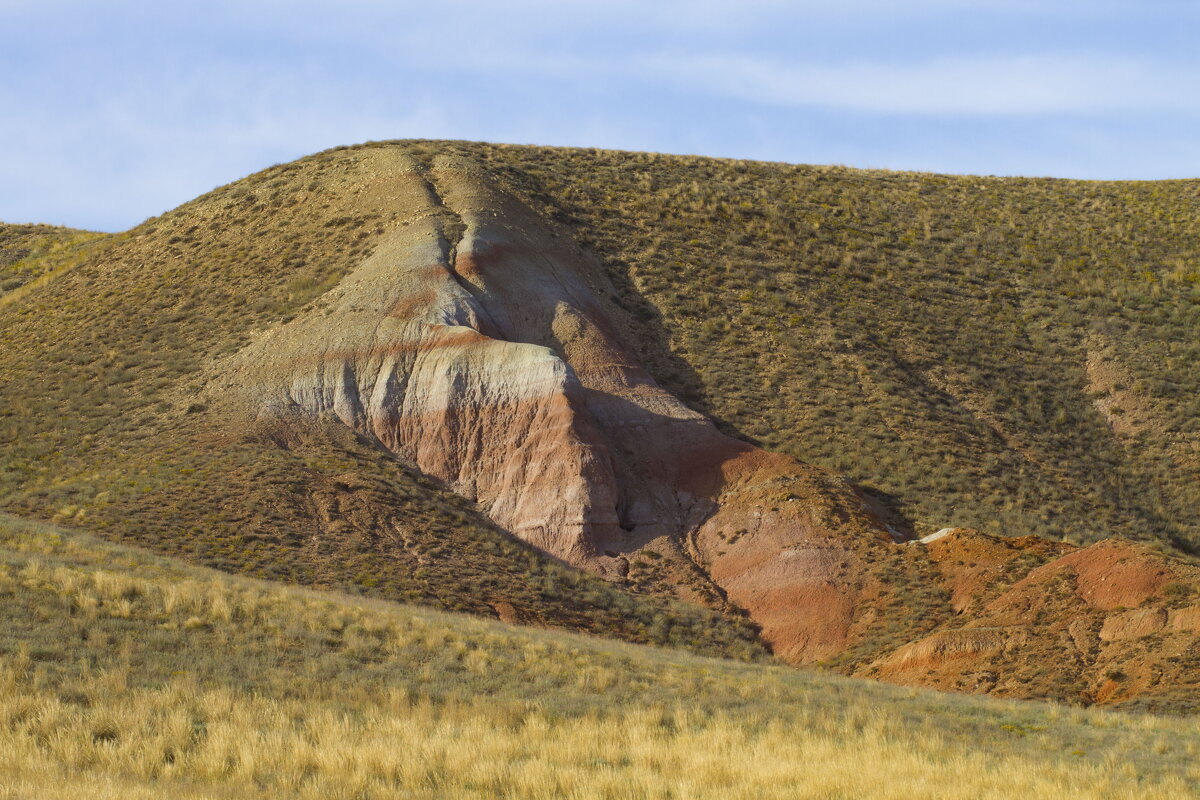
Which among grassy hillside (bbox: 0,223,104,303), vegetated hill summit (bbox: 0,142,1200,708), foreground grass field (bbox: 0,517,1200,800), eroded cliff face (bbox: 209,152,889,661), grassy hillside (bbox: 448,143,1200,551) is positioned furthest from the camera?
grassy hillside (bbox: 0,223,104,303)

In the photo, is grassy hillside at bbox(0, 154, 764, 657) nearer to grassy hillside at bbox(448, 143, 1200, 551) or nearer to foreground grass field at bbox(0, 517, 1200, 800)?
foreground grass field at bbox(0, 517, 1200, 800)

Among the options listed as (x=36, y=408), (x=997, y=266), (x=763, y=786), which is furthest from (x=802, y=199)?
(x=763, y=786)

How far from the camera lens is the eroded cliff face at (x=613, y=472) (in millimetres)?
27750

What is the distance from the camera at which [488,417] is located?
3556cm

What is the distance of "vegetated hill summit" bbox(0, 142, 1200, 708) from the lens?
2933 centimetres

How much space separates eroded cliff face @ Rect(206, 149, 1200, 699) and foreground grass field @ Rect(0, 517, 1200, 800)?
709 centimetres

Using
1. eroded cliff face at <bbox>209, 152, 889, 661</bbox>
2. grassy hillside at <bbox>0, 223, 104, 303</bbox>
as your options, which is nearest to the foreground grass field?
eroded cliff face at <bbox>209, 152, 889, 661</bbox>

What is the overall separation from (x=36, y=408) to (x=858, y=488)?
1071 inches

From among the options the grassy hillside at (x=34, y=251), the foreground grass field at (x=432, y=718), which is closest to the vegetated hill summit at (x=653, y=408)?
the grassy hillside at (x=34, y=251)

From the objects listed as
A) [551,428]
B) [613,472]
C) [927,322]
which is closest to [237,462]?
[551,428]

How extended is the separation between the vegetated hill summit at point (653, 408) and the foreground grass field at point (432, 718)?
6.82 metres

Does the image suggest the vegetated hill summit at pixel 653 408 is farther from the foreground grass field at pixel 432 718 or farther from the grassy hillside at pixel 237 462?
the foreground grass field at pixel 432 718

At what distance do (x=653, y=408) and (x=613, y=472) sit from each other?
165 inches

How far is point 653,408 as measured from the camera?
38.0 metres
